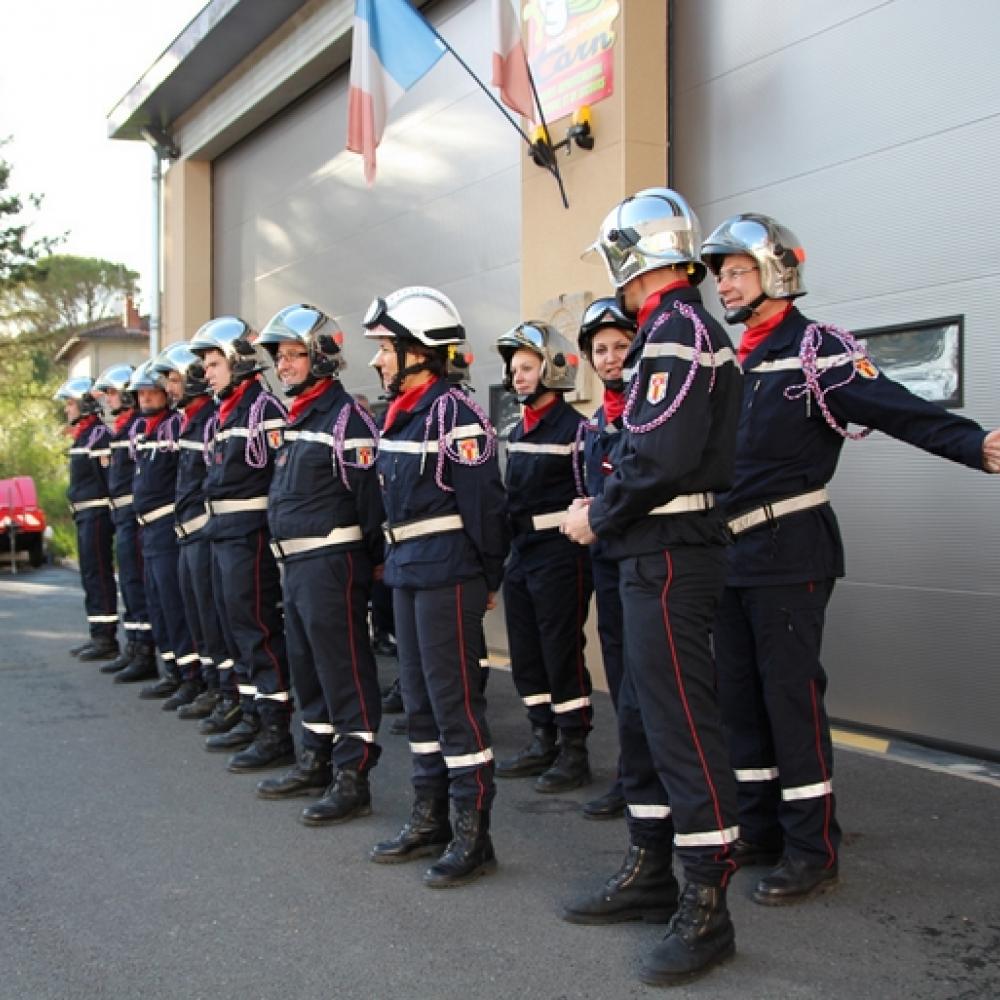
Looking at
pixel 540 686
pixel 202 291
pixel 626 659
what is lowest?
pixel 540 686

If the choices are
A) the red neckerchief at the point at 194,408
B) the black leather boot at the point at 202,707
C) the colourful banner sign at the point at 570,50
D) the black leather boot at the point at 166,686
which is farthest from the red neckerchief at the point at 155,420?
the colourful banner sign at the point at 570,50

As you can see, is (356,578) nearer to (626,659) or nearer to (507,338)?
(507,338)

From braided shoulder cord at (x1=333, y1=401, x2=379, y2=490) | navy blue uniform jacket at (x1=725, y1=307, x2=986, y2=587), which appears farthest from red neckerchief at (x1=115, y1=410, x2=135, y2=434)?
navy blue uniform jacket at (x1=725, y1=307, x2=986, y2=587)

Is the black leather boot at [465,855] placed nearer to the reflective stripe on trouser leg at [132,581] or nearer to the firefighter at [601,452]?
the firefighter at [601,452]

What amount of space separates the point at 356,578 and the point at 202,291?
12225mm

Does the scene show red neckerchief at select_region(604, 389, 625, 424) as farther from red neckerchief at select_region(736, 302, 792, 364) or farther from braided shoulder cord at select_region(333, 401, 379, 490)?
braided shoulder cord at select_region(333, 401, 379, 490)

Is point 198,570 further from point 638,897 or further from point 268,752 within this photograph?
point 638,897

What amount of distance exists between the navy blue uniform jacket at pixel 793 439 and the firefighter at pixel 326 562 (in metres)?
1.87

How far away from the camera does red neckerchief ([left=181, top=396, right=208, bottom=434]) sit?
7.26 m

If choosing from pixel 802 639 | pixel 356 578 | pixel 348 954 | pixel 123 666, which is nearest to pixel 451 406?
pixel 356 578

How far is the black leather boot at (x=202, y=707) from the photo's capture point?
7.38 meters

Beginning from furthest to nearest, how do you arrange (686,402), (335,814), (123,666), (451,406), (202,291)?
(202,291)
(123,666)
(335,814)
(451,406)
(686,402)

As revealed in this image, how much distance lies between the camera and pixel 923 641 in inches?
243

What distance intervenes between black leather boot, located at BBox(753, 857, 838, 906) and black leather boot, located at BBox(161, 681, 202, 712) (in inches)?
181
